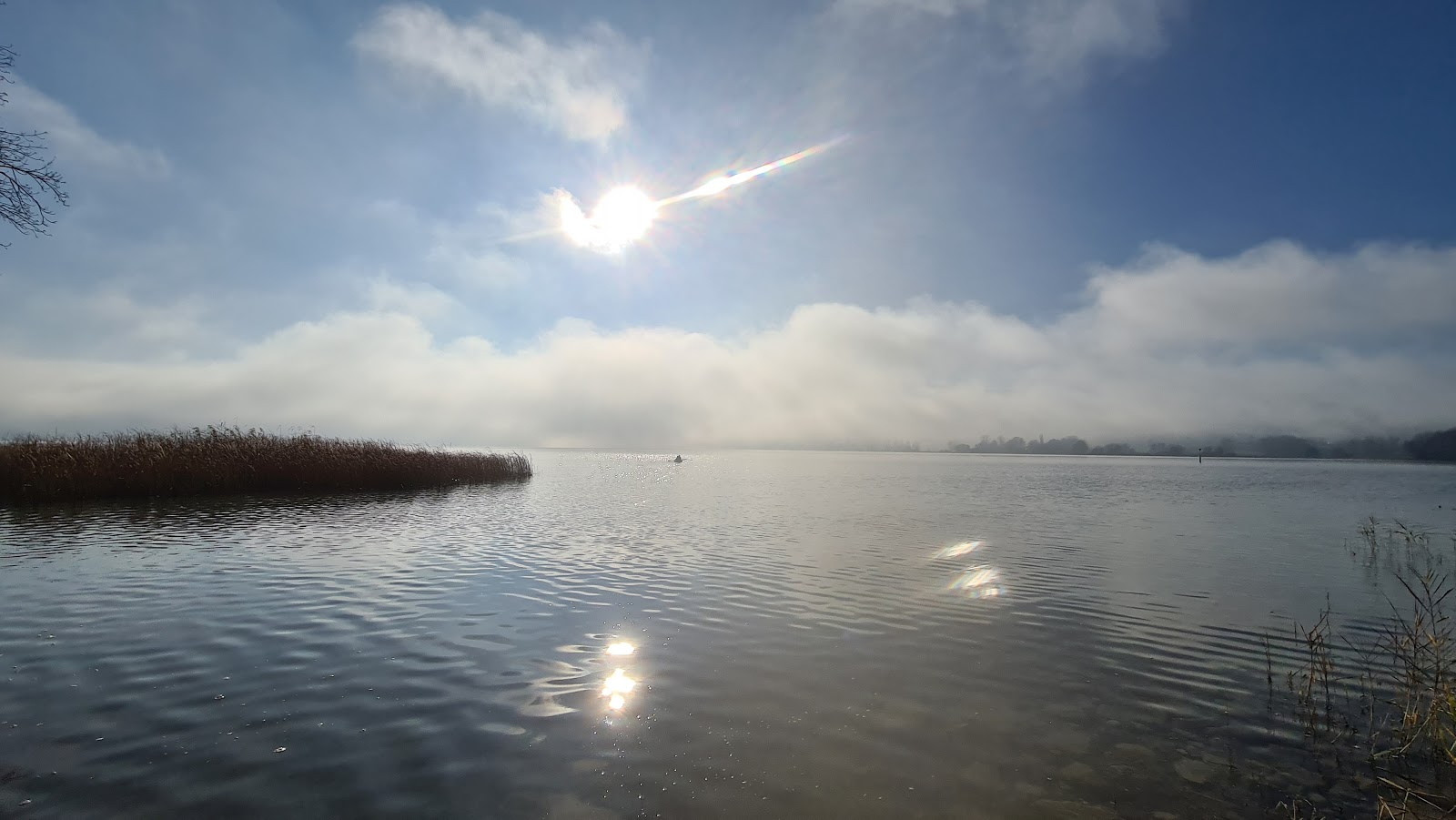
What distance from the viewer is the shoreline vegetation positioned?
1187 inches

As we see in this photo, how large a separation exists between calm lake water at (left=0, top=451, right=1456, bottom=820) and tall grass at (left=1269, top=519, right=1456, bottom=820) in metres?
→ 0.54

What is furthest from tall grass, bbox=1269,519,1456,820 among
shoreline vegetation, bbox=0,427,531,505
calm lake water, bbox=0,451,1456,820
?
shoreline vegetation, bbox=0,427,531,505

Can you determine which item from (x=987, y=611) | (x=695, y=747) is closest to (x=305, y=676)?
(x=695, y=747)

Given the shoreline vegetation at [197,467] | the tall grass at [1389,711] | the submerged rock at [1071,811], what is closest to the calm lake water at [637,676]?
the submerged rock at [1071,811]

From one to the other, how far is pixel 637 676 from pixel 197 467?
3702 cm

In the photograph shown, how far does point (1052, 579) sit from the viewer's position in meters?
18.1

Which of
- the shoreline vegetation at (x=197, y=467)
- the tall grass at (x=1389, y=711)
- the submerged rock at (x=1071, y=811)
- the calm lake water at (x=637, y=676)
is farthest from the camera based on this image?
the shoreline vegetation at (x=197, y=467)

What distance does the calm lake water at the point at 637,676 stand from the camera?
21.1 ft

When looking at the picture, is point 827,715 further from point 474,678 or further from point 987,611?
point 987,611

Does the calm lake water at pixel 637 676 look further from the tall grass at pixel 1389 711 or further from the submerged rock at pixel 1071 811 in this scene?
the tall grass at pixel 1389 711

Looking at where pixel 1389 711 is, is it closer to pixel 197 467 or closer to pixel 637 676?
pixel 637 676

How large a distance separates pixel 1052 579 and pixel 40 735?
66.6 feet

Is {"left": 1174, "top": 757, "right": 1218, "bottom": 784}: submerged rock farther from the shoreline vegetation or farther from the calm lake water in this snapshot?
the shoreline vegetation

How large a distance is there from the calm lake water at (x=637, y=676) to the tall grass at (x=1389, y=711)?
543mm
